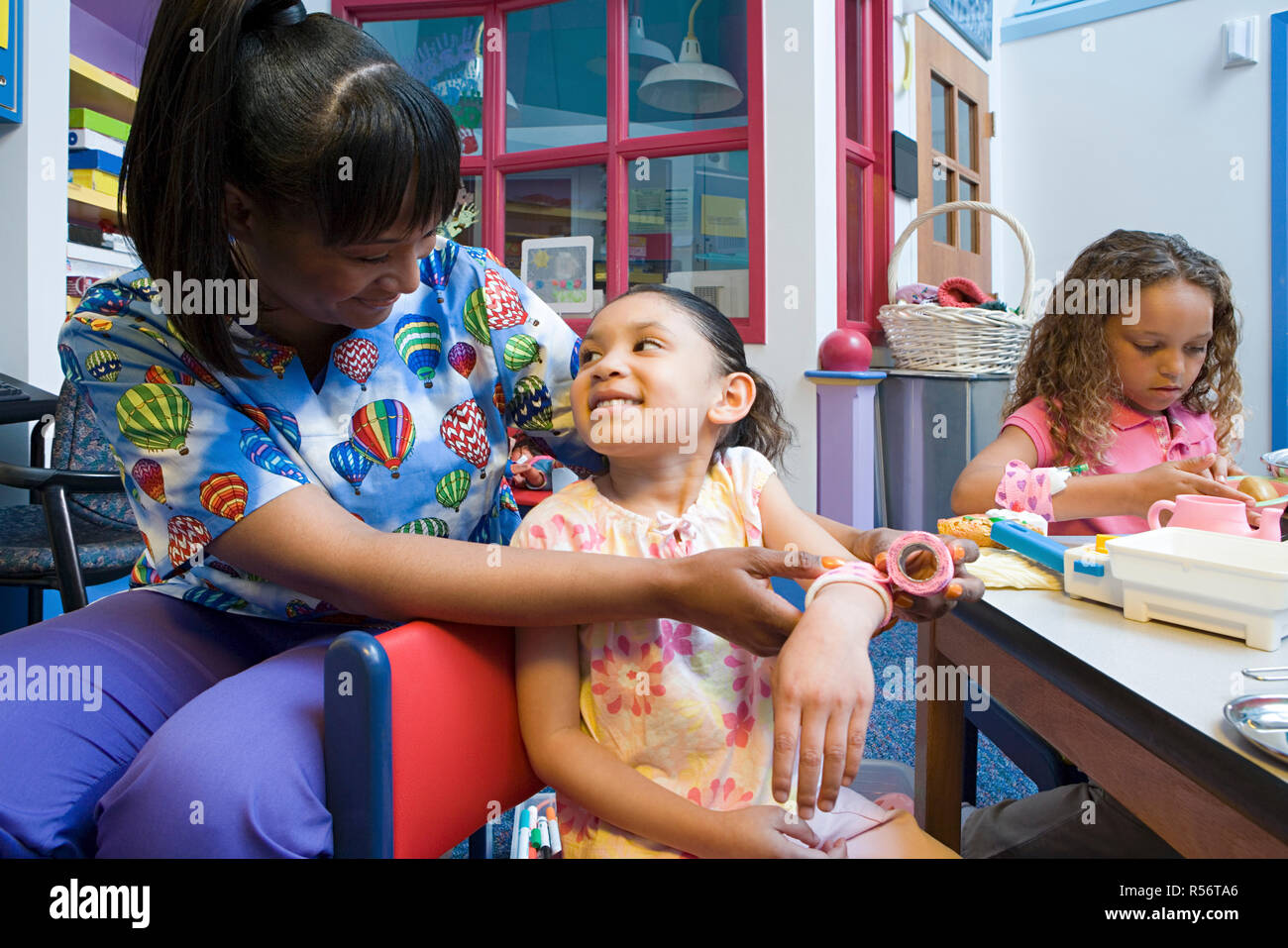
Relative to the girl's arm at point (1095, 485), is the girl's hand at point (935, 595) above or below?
below

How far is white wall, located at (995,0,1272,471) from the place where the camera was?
11.9 ft

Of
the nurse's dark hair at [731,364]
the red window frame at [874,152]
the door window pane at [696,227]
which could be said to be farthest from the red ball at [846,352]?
the nurse's dark hair at [731,364]

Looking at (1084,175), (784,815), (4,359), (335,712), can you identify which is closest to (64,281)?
(4,359)

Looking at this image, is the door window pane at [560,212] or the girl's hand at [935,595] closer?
the girl's hand at [935,595]

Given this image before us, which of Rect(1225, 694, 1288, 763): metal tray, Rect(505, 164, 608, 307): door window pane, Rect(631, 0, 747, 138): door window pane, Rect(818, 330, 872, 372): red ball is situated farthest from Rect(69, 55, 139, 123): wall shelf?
Rect(1225, 694, 1288, 763): metal tray

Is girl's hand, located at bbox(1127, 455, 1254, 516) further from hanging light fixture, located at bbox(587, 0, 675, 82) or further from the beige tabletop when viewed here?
hanging light fixture, located at bbox(587, 0, 675, 82)

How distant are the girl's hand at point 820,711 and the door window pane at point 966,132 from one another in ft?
12.6

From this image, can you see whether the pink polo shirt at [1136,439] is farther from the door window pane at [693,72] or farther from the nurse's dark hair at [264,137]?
A: the door window pane at [693,72]

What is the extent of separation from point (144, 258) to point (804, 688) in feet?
2.40

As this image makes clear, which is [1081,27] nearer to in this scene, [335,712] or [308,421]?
[308,421]

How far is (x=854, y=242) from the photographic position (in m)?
3.25

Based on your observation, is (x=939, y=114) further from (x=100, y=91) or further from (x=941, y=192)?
(x=100, y=91)

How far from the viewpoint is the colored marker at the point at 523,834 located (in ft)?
4.24

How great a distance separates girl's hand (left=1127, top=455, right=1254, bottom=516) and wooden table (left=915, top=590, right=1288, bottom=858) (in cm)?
47
